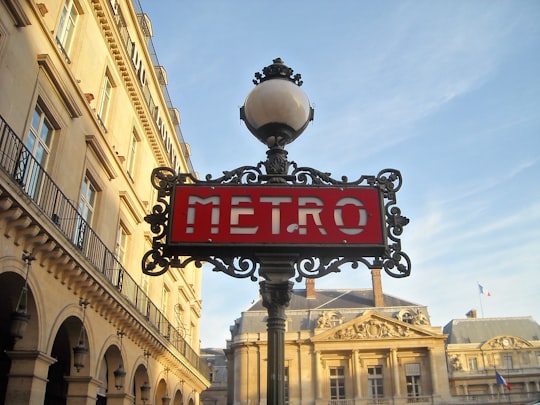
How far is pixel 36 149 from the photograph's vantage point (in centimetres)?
1253

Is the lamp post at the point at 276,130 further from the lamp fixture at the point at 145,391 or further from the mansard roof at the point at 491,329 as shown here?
the mansard roof at the point at 491,329

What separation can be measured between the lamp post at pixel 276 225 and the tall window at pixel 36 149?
7.73 m

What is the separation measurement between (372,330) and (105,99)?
41043 mm

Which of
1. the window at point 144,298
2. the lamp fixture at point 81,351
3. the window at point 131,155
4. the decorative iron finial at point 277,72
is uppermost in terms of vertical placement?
the window at point 131,155

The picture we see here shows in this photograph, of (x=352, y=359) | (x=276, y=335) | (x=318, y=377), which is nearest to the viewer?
(x=276, y=335)

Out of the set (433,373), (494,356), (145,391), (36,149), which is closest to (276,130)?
(36,149)

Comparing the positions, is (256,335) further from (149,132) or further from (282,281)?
(282,281)

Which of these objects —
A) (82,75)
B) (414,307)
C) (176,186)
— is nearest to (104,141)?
(82,75)

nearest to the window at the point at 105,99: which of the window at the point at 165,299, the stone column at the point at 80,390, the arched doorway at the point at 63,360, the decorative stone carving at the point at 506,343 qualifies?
the arched doorway at the point at 63,360

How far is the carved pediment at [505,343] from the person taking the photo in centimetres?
6006

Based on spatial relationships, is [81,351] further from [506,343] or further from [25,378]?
[506,343]

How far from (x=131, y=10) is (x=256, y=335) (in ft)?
126

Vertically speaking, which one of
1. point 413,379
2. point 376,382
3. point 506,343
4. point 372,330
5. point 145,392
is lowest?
point 145,392

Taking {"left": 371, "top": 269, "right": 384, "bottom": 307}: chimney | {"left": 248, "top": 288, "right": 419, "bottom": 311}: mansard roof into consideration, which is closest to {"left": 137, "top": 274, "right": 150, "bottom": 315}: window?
{"left": 248, "top": 288, "right": 419, "bottom": 311}: mansard roof
